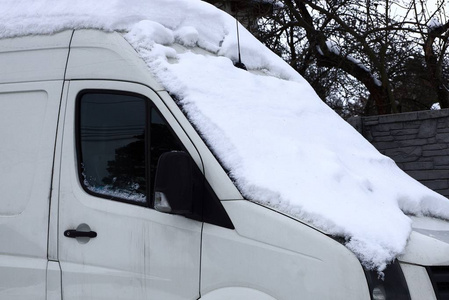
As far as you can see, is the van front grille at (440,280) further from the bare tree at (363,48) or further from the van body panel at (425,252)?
the bare tree at (363,48)

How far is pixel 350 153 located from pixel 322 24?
8562 mm

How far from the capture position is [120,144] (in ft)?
11.5

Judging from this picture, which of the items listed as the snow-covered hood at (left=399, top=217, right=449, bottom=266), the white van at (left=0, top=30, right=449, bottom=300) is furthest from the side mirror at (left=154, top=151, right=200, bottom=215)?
the snow-covered hood at (left=399, top=217, right=449, bottom=266)

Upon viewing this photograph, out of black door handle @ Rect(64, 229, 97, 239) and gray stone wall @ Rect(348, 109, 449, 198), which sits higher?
gray stone wall @ Rect(348, 109, 449, 198)

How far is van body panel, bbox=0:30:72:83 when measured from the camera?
3707 mm


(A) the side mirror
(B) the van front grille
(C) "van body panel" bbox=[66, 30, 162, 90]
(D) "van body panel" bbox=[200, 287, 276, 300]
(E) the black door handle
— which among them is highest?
(C) "van body panel" bbox=[66, 30, 162, 90]

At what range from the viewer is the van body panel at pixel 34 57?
12.2ft

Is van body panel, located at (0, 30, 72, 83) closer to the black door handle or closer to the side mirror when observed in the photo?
the black door handle

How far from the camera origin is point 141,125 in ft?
11.2

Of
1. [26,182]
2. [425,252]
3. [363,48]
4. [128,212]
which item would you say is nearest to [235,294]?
[128,212]

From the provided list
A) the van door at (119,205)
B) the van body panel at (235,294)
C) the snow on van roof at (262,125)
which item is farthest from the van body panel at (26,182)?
the van body panel at (235,294)

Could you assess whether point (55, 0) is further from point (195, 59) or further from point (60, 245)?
point (60, 245)

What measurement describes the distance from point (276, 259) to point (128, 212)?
2.65 ft

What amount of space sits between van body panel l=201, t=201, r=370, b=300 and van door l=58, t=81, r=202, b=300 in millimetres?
112
